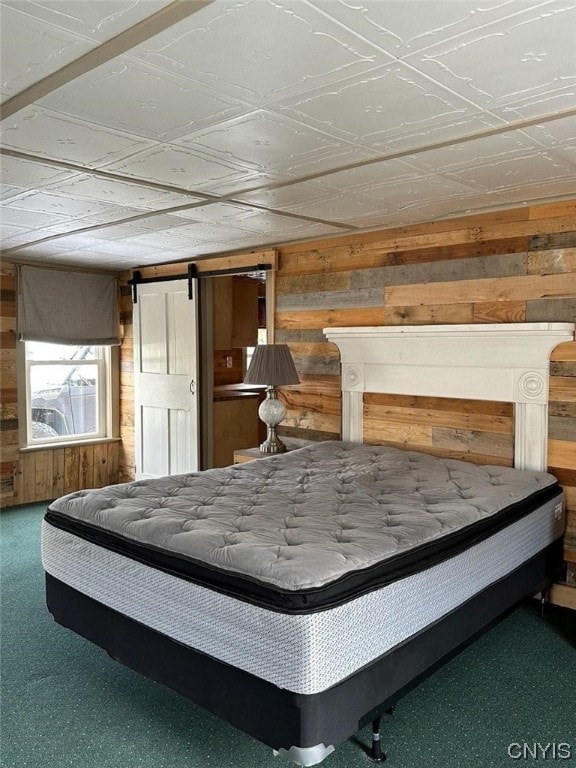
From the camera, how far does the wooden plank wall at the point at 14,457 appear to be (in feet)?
17.2

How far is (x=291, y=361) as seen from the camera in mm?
4219

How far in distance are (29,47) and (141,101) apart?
1.29 feet

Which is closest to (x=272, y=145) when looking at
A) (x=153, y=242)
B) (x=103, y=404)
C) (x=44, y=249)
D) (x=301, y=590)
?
(x=301, y=590)

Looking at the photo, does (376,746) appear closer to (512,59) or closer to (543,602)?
(543,602)

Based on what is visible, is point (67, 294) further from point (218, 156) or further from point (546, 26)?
point (546, 26)

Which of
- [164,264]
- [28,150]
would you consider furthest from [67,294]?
[28,150]

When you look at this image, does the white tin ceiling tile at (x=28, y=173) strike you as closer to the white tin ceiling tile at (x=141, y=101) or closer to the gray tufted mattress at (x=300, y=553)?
the white tin ceiling tile at (x=141, y=101)

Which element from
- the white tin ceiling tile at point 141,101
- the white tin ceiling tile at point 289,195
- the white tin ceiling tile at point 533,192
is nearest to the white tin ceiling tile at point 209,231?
the white tin ceiling tile at point 289,195

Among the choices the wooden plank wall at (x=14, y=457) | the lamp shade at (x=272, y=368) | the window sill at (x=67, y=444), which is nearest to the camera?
the lamp shade at (x=272, y=368)

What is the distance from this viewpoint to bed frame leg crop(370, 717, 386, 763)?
202 cm

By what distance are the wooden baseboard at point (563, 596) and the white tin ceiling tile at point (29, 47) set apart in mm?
3226

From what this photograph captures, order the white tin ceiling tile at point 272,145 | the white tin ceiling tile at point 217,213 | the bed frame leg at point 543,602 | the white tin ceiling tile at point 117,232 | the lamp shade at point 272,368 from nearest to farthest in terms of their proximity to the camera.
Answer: the white tin ceiling tile at point 272,145 → the bed frame leg at point 543,602 → the white tin ceiling tile at point 217,213 → the white tin ceiling tile at point 117,232 → the lamp shade at point 272,368

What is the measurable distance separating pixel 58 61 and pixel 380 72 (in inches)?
35.1

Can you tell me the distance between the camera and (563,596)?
10.6 feet
